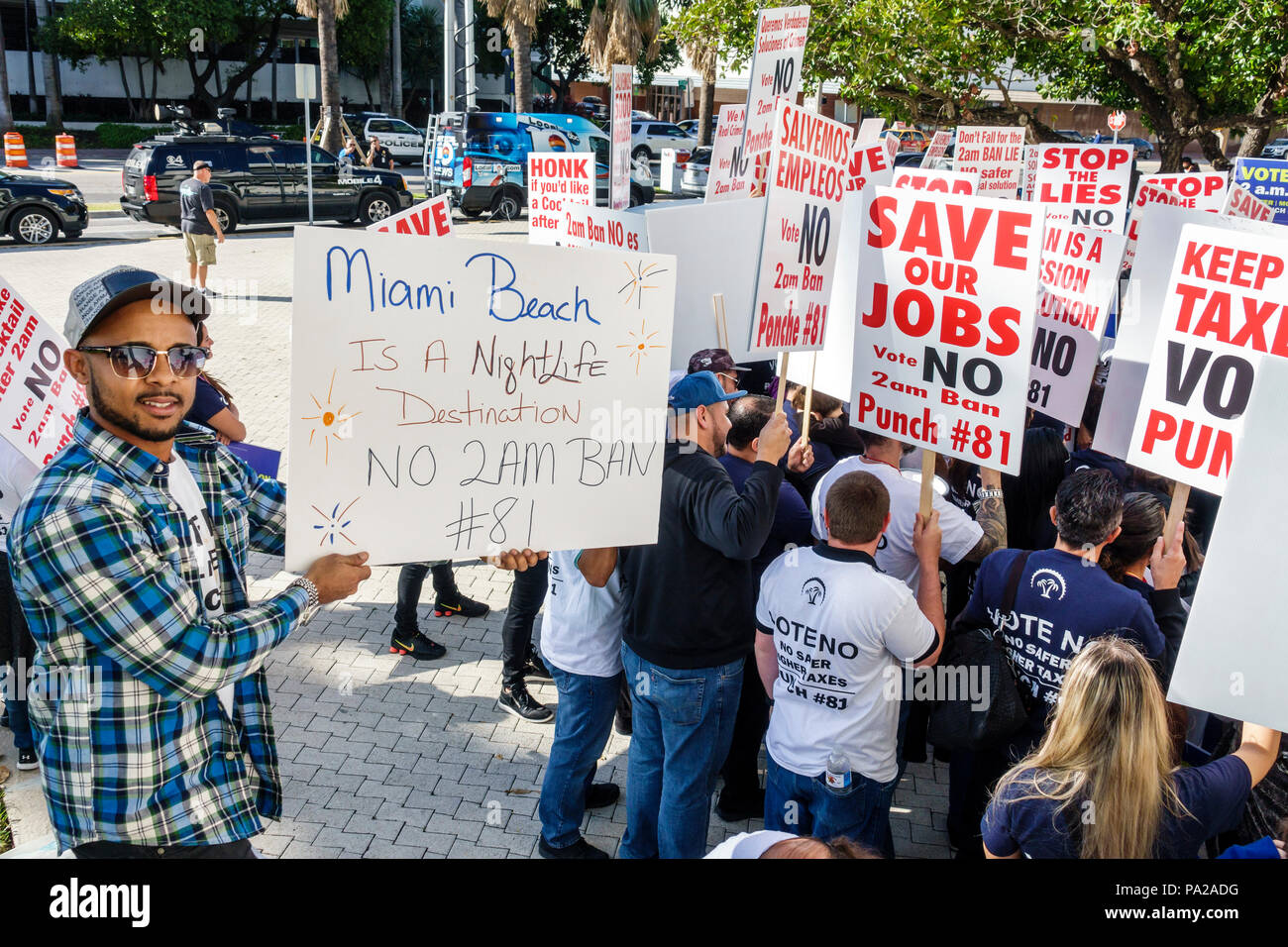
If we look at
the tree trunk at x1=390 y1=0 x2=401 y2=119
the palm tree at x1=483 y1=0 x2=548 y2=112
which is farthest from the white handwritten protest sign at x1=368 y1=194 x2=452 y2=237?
the tree trunk at x1=390 y1=0 x2=401 y2=119

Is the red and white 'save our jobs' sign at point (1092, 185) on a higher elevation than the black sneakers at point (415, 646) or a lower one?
higher

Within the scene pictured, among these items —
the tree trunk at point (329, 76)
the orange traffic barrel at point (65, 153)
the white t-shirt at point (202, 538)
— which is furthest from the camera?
the orange traffic barrel at point (65, 153)

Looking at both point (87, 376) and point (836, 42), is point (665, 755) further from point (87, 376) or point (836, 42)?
point (836, 42)

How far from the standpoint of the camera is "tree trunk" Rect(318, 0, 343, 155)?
27500mm

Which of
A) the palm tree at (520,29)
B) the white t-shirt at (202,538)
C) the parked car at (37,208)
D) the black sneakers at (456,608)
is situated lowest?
the black sneakers at (456,608)

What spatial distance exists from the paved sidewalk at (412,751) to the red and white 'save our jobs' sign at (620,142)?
11.7 ft

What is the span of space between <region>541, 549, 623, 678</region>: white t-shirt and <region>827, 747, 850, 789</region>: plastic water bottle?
2.87 feet

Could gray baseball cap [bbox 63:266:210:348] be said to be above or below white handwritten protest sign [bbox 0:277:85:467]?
above

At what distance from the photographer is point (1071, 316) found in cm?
550

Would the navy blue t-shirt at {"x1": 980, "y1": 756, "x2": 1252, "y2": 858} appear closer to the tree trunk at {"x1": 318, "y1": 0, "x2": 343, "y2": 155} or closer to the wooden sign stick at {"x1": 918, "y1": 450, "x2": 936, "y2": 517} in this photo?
the wooden sign stick at {"x1": 918, "y1": 450, "x2": 936, "y2": 517}

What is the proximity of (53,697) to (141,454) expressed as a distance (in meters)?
0.55

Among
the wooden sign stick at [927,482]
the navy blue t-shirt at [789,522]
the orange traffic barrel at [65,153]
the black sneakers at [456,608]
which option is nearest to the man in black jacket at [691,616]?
the wooden sign stick at [927,482]

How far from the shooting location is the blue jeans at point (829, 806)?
3490mm

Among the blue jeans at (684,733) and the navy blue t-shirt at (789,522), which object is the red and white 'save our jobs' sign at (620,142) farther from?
the blue jeans at (684,733)
